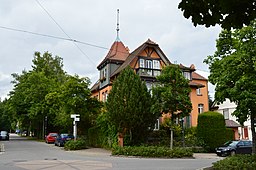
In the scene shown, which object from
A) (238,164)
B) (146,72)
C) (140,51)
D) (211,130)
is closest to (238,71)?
(238,164)

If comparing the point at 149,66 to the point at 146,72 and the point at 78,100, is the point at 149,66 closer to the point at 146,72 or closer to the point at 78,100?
the point at 146,72

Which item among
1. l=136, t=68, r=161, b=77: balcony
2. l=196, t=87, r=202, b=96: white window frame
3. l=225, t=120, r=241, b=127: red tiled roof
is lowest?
l=225, t=120, r=241, b=127: red tiled roof

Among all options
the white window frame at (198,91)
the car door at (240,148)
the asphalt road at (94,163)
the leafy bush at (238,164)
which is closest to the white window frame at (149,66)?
the white window frame at (198,91)

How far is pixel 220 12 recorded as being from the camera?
5.30 metres

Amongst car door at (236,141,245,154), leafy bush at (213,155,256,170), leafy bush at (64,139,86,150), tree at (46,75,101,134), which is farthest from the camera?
tree at (46,75,101,134)

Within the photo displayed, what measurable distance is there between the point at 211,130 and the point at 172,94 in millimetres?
8184

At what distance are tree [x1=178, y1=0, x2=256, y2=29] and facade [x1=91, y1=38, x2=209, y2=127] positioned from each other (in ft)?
80.7

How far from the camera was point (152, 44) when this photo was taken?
109ft

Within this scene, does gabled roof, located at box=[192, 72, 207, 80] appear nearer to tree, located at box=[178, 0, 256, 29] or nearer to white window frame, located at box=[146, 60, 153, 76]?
white window frame, located at box=[146, 60, 153, 76]

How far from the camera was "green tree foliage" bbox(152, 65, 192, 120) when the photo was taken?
2227cm

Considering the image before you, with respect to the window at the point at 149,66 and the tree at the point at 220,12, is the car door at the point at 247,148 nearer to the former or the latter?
the window at the point at 149,66

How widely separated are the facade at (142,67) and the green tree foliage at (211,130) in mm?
5786

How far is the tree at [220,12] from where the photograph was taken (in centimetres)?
511

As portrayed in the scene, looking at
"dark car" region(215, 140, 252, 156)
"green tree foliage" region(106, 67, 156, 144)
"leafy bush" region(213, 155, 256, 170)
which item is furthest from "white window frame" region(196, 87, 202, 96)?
"leafy bush" region(213, 155, 256, 170)
